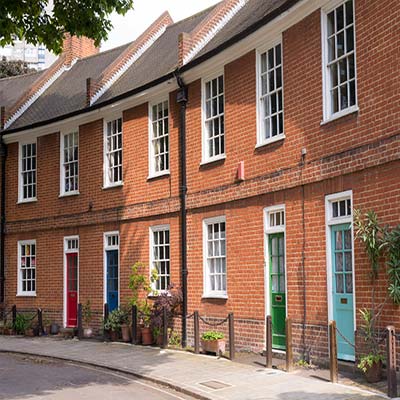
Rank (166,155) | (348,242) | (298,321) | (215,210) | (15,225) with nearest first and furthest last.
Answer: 1. (348,242)
2. (298,321)
3. (215,210)
4. (166,155)
5. (15,225)

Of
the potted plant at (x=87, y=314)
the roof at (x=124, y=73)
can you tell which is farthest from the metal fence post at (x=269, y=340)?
the potted plant at (x=87, y=314)

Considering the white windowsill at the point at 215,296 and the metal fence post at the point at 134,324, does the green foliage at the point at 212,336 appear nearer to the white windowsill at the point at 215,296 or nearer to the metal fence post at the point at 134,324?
the white windowsill at the point at 215,296

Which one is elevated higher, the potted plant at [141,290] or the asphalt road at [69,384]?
the potted plant at [141,290]

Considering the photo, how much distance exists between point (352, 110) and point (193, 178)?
5.79 m

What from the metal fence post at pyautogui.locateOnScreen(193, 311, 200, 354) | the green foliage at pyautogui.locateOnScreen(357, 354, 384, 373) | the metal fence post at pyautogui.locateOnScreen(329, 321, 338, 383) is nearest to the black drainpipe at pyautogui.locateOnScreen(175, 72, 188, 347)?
the metal fence post at pyautogui.locateOnScreen(193, 311, 200, 354)

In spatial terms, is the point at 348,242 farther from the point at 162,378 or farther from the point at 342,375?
the point at 162,378

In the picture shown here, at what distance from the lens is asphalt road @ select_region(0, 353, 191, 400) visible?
35.6 ft

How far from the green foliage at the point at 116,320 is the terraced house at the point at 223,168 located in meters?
1.18

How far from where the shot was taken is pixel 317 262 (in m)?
12.6

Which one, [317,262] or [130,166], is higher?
[130,166]

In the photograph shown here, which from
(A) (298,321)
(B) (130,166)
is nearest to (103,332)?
(B) (130,166)

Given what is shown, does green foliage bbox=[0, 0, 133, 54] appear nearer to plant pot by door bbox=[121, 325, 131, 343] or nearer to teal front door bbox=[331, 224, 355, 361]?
teal front door bbox=[331, 224, 355, 361]

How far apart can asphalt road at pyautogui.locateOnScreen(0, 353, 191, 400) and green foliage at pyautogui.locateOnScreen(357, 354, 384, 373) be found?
2687 millimetres

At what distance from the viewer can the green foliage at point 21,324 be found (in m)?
21.0
